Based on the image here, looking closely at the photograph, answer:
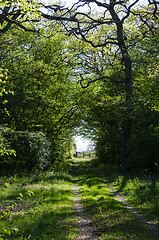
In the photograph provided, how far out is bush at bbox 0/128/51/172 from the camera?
16969 mm

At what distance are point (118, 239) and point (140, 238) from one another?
65 cm

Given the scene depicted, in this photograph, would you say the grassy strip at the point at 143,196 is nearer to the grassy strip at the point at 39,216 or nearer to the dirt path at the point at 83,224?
the dirt path at the point at 83,224

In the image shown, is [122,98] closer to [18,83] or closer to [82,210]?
[18,83]

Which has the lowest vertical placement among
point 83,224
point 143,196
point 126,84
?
point 83,224

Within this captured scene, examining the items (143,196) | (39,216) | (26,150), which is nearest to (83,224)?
(39,216)

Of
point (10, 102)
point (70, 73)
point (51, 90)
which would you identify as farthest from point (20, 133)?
point (70, 73)

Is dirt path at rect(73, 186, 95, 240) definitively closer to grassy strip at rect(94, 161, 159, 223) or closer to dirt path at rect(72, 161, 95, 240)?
dirt path at rect(72, 161, 95, 240)

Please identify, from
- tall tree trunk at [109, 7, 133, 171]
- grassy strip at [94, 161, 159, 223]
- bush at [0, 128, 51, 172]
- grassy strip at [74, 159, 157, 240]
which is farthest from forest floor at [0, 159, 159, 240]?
tall tree trunk at [109, 7, 133, 171]

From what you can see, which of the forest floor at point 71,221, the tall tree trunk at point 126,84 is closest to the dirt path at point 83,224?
the forest floor at point 71,221

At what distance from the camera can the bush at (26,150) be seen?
17.0 metres

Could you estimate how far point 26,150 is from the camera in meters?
17.7

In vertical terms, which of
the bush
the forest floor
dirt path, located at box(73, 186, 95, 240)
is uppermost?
the bush

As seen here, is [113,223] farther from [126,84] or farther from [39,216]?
[126,84]

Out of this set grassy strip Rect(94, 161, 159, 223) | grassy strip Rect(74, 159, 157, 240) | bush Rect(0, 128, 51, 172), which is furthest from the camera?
bush Rect(0, 128, 51, 172)
